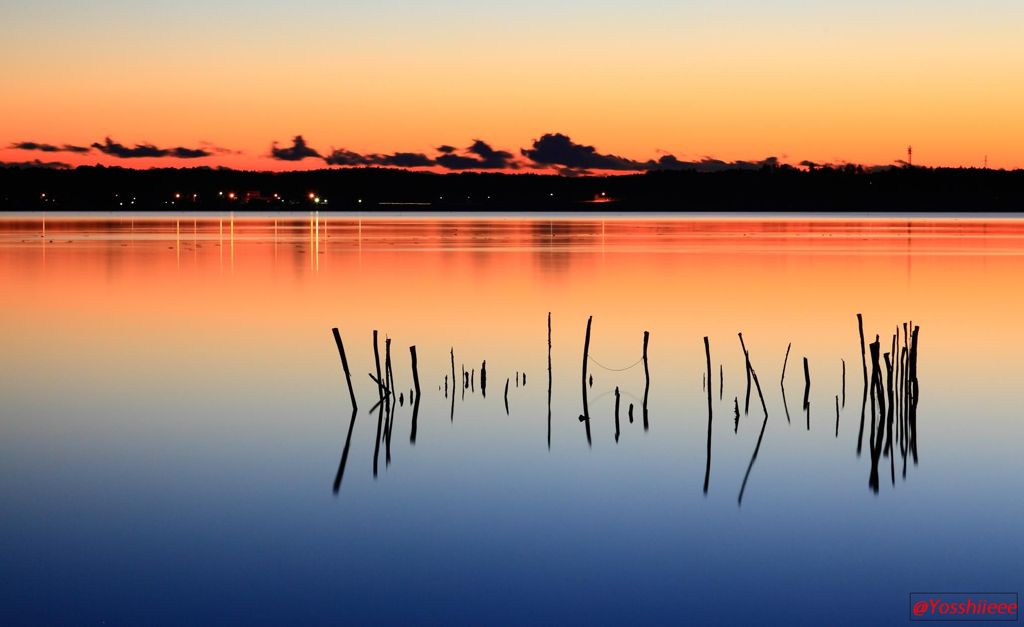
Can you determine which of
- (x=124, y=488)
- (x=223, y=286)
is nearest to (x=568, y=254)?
(x=223, y=286)

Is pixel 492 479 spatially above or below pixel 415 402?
below

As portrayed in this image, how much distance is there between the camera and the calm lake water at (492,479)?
1016 cm

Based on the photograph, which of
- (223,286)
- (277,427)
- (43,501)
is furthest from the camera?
(223,286)

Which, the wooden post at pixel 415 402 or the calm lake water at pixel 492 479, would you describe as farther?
the wooden post at pixel 415 402

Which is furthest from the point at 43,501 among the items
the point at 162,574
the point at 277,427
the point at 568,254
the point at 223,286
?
the point at 568,254

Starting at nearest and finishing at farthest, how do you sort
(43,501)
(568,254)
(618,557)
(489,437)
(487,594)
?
(487,594) < (618,557) < (43,501) < (489,437) < (568,254)

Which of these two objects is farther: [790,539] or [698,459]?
[698,459]

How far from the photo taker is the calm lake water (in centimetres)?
1016

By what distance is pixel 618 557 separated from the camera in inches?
433

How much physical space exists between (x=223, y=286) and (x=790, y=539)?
3515cm

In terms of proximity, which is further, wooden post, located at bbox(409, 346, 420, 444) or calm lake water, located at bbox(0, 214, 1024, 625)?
wooden post, located at bbox(409, 346, 420, 444)

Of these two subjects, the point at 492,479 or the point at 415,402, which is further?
the point at 415,402

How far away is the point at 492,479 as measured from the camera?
14.1 meters

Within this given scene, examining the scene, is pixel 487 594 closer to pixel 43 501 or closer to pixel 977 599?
pixel 977 599
